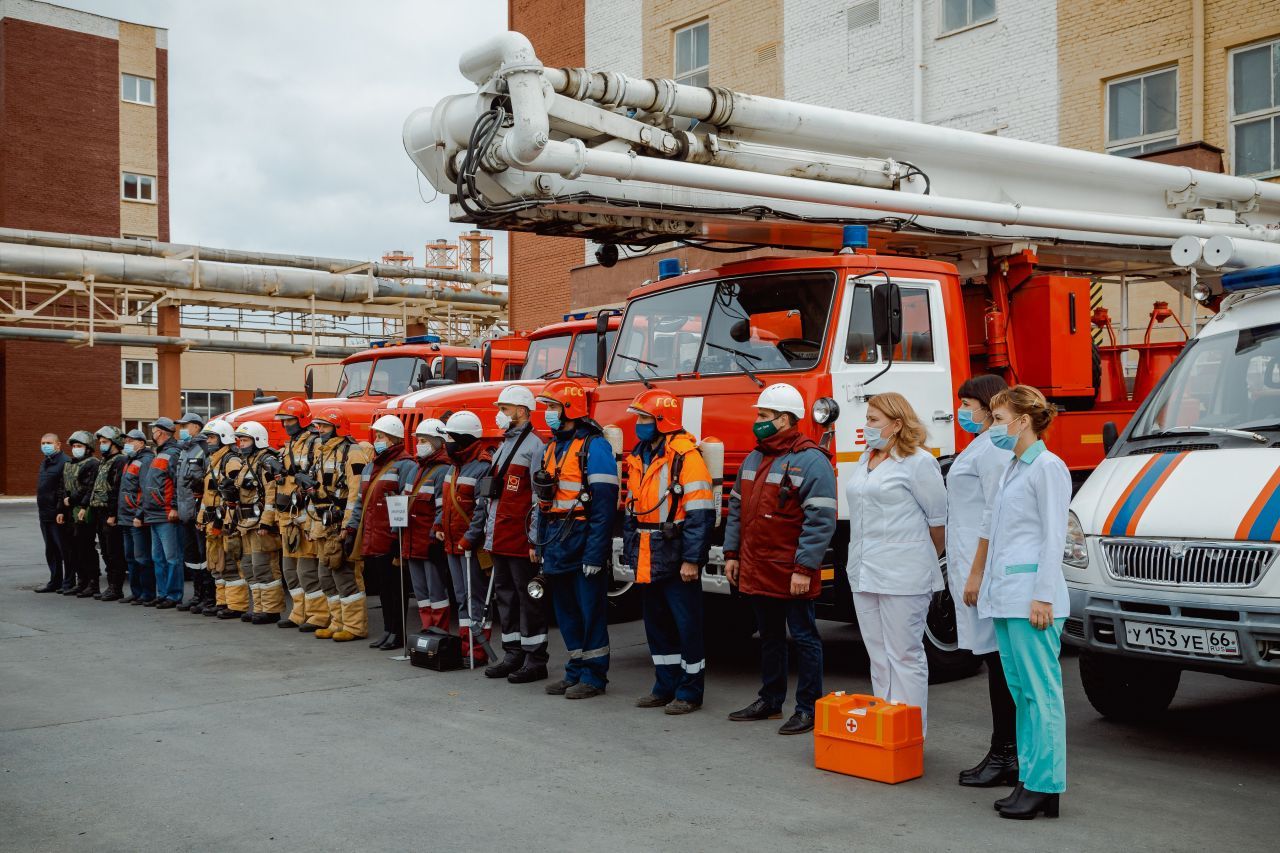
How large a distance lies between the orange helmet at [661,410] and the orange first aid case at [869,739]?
2.29 m

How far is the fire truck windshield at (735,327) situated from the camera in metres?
8.28

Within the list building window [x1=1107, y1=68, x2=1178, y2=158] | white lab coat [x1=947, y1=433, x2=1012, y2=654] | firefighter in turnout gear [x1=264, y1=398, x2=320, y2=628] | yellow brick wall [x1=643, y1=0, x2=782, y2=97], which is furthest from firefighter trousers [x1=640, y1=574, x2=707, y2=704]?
yellow brick wall [x1=643, y1=0, x2=782, y2=97]

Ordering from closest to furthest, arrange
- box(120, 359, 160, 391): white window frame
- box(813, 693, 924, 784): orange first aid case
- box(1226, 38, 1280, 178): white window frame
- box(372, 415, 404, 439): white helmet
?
box(813, 693, 924, 784): orange first aid case < box(372, 415, 404, 439): white helmet < box(1226, 38, 1280, 178): white window frame < box(120, 359, 160, 391): white window frame

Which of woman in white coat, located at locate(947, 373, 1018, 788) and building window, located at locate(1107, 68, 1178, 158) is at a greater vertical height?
building window, located at locate(1107, 68, 1178, 158)

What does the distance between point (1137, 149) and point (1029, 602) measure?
12.8 metres

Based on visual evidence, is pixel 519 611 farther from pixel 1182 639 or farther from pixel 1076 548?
pixel 1182 639

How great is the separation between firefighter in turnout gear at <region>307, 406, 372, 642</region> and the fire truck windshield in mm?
3074

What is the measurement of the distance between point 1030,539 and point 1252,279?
3.16m

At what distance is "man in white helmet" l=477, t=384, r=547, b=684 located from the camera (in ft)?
29.0

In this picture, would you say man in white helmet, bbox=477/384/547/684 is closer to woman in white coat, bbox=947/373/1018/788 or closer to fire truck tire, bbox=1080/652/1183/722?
woman in white coat, bbox=947/373/1018/788

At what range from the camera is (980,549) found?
5832 mm

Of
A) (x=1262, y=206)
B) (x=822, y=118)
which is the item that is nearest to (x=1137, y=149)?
(x=1262, y=206)

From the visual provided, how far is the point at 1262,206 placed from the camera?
37.1 feet

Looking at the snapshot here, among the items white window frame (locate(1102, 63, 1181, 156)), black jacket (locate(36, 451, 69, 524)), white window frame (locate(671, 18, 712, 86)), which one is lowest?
black jacket (locate(36, 451, 69, 524))
